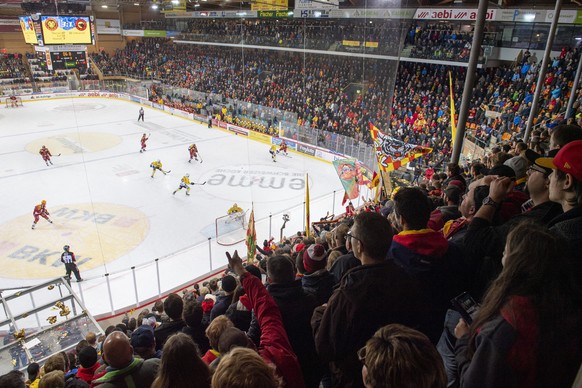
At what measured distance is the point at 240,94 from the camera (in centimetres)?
3212

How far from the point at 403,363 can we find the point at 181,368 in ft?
3.63

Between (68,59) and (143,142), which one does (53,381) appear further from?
(68,59)

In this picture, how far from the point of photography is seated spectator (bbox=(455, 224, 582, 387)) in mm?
1480

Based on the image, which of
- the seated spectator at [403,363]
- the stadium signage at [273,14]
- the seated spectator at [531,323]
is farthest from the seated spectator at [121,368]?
the stadium signage at [273,14]

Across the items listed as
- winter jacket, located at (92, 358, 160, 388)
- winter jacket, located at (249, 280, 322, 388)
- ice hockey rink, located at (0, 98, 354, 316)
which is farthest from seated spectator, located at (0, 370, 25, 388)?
ice hockey rink, located at (0, 98, 354, 316)

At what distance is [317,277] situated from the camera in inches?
118

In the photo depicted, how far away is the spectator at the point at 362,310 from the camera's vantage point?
81.6 inches

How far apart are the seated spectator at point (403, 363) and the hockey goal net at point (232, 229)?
11411 mm

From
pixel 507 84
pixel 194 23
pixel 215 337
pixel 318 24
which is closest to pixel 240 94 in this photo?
pixel 318 24

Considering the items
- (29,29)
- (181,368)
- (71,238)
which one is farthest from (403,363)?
(29,29)

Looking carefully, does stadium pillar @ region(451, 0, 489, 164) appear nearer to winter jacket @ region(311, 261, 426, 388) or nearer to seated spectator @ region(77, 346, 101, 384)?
winter jacket @ region(311, 261, 426, 388)

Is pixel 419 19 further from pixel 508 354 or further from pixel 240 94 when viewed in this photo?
pixel 508 354

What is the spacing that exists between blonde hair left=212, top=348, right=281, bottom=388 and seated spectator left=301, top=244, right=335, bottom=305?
132 cm

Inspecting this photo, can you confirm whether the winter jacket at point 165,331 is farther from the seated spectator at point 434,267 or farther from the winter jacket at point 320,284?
the seated spectator at point 434,267
